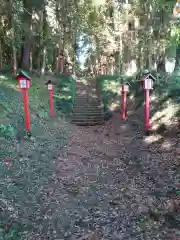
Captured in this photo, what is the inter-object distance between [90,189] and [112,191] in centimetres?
53

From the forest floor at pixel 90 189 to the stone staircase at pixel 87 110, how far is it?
4.29 metres

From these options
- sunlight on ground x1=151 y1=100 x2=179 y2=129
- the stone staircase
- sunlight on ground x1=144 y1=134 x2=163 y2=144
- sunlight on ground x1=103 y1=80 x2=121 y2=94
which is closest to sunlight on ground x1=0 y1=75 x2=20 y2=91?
the stone staircase

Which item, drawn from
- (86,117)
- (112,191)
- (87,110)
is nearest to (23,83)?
(112,191)

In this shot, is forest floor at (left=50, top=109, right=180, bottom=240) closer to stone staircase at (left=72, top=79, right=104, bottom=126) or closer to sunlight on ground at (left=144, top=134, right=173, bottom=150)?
sunlight on ground at (left=144, top=134, right=173, bottom=150)

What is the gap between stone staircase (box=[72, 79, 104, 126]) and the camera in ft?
52.7

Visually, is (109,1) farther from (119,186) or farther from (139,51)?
(119,186)

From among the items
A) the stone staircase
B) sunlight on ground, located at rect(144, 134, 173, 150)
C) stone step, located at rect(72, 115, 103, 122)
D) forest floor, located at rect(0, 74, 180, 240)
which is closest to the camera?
forest floor, located at rect(0, 74, 180, 240)

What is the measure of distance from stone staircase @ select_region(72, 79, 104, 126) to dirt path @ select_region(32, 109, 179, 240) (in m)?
4.22

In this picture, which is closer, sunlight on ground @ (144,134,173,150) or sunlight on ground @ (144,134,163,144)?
sunlight on ground @ (144,134,173,150)

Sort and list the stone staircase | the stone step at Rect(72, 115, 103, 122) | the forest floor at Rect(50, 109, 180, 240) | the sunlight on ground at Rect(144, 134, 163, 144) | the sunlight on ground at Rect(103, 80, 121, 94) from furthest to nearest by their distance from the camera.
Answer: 1. the sunlight on ground at Rect(103, 80, 121, 94)
2. the stone step at Rect(72, 115, 103, 122)
3. the stone staircase
4. the sunlight on ground at Rect(144, 134, 163, 144)
5. the forest floor at Rect(50, 109, 180, 240)

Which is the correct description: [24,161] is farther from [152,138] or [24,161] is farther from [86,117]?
[86,117]

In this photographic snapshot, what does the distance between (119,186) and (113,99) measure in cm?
1100

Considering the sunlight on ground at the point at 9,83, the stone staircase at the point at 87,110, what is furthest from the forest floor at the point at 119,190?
the sunlight on ground at the point at 9,83

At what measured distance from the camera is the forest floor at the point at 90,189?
205 inches
